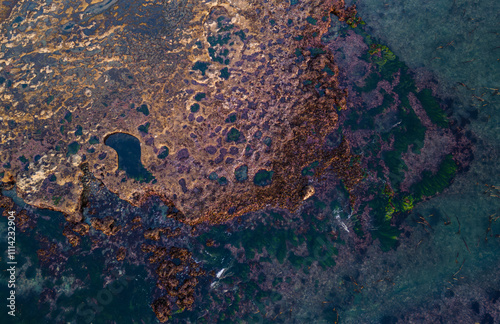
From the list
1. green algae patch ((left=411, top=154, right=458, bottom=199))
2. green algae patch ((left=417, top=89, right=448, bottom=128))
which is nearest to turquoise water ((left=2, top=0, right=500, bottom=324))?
green algae patch ((left=411, top=154, right=458, bottom=199))

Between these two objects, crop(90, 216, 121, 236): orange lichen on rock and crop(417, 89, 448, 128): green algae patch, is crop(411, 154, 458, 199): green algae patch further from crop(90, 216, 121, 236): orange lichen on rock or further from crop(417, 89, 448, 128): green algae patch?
crop(90, 216, 121, 236): orange lichen on rock

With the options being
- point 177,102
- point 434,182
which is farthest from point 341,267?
point 177,102

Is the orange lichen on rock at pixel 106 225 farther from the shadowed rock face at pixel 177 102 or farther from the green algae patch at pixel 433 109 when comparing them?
the green algae patch at pixel 433 109

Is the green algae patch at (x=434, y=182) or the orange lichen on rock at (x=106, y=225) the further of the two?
the green algae patch at (x=434, y=182)

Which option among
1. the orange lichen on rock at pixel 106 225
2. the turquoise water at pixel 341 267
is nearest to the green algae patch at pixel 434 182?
the turquoise water at pixel 341 267

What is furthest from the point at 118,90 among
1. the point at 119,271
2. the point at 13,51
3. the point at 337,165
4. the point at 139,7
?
the point at 337,165

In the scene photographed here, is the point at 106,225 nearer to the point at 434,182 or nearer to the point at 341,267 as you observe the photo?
the point at 341,267
